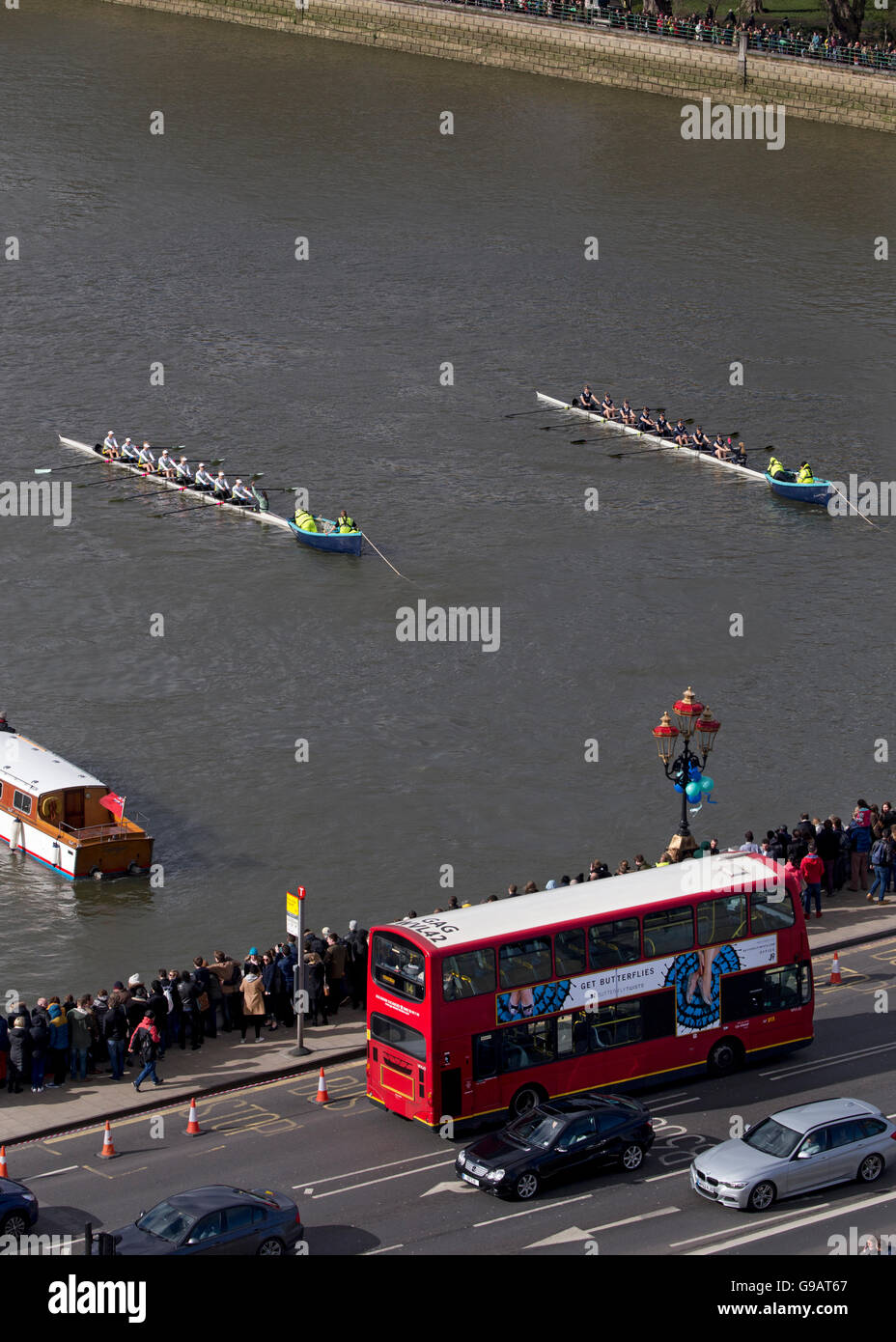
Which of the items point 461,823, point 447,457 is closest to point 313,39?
point 447,457

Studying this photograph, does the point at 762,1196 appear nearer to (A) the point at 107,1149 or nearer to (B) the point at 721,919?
(B) the point at 721,919

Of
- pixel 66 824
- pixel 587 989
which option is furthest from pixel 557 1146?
pixel 66 824

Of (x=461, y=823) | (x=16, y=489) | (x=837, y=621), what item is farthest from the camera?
(x=16, y=489)

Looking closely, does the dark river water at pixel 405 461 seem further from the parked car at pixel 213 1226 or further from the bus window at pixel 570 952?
the parked car at pixel 213 1226

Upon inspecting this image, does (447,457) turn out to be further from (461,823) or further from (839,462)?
(461,823)

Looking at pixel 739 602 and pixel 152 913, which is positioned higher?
pixel 739 602

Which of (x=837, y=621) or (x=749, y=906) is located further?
(x=837, y=621)

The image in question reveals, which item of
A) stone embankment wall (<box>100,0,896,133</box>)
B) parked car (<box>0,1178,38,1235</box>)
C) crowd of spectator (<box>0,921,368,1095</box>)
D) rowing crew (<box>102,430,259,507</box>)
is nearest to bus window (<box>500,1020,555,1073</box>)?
crowd of spectator (<box>0,921,368,1095</box>)

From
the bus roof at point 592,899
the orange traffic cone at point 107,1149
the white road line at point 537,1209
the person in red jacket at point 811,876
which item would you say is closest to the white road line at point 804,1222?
the white road line at point 537,1209
